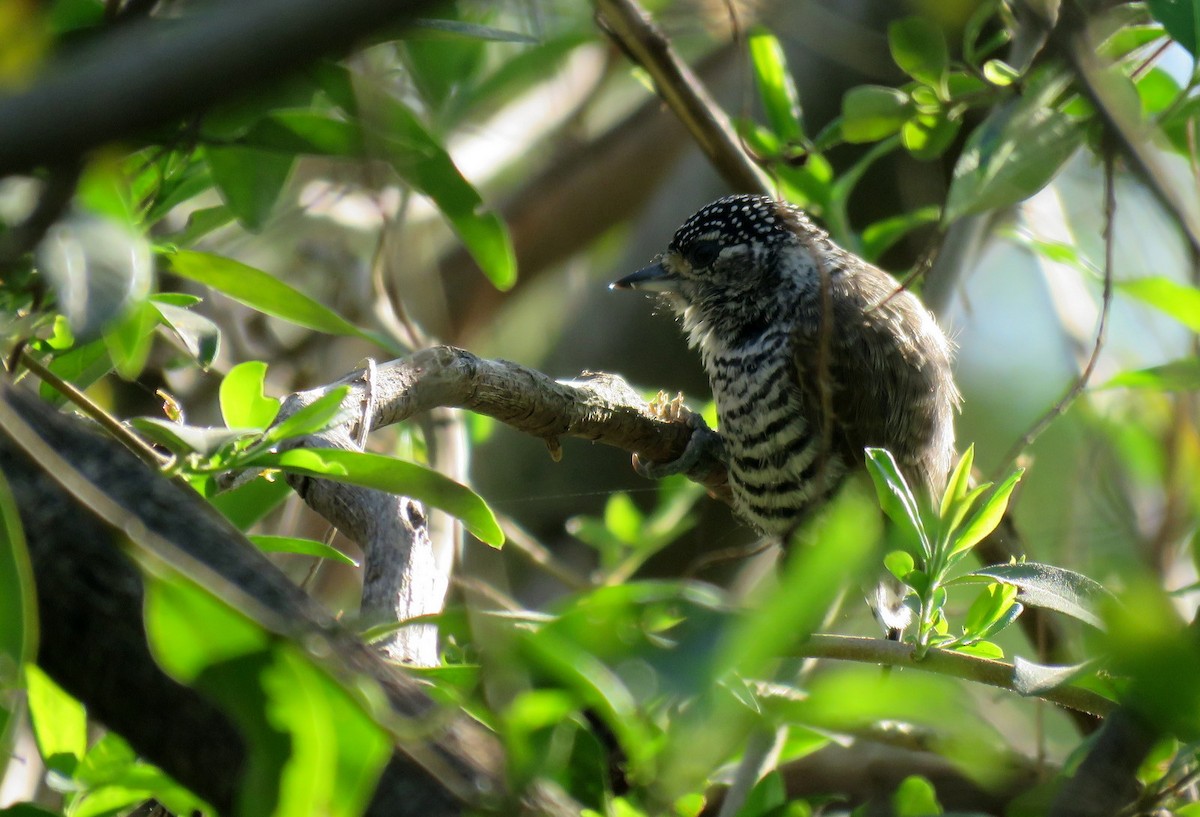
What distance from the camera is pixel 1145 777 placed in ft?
4.38

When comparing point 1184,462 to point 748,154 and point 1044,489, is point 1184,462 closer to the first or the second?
point 748,154

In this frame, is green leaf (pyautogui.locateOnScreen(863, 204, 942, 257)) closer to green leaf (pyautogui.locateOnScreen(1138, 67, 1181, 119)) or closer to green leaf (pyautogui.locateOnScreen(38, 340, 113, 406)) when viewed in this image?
green leaf (pyautogui.locateOnScreen(1138, 67, 1181, 119))

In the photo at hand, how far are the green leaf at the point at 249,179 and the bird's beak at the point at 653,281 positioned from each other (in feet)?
6.72

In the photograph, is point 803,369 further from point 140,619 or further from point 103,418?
point 140,619

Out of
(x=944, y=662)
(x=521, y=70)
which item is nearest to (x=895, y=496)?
(x=944, y=662)

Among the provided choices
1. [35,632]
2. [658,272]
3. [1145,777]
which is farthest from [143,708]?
[658,272]

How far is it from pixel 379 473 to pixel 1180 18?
4.72 ft

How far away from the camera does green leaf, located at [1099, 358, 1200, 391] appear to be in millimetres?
1944

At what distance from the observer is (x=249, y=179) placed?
148 centimetres

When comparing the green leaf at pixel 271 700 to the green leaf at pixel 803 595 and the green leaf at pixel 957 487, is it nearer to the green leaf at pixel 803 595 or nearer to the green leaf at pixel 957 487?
the green leaf at pixel 803 595

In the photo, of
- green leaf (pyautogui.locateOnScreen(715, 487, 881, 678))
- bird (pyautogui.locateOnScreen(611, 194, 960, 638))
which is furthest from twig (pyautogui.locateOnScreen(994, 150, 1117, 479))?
bird (pyautogui.locateOnScreen(611, 194, 960, 638))

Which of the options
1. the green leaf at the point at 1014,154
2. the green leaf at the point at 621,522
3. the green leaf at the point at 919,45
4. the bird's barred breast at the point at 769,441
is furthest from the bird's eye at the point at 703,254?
the green leaf at the point at 1014,154

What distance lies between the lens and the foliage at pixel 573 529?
843 mm

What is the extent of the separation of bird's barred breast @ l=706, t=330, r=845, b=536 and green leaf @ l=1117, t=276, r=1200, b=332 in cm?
Answer: 117
